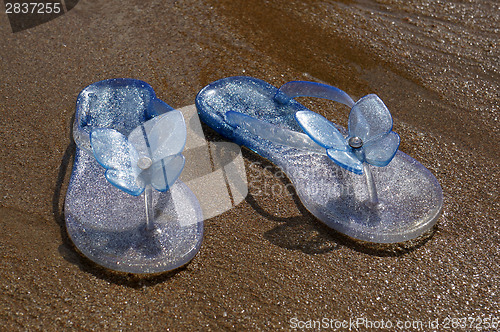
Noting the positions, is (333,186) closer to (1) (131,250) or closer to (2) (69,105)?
(1) (131,250)

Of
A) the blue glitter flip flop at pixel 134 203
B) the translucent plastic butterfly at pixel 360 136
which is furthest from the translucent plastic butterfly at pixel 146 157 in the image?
the translucent plastic butterfly at pixel 360 136

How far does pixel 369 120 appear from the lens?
4.39 ft

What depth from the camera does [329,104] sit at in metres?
1.58

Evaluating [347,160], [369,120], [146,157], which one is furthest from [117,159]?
[369,120]

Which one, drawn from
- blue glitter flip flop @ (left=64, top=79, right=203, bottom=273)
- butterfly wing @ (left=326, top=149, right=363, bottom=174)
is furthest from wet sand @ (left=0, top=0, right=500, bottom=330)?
butterfly wing @ (left=326, top=149, right=363, bottom=174)

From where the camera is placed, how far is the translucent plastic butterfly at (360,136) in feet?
4.05

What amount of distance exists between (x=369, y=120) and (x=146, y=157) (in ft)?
1.80

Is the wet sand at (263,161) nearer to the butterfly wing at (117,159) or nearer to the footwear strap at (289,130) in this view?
the footwear strap at (289,130)

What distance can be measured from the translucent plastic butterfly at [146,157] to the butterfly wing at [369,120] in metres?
0.43

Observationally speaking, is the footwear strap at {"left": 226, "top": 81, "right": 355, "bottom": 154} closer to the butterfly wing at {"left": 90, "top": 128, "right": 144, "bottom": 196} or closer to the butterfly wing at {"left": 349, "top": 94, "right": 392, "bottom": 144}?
the butterfly wing at {"left": 349, "top": 94, "right": 392, "bottom": 144}

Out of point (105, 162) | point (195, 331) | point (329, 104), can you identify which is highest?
point (105, 162)

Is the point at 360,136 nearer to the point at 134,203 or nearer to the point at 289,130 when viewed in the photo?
the point at 289,130

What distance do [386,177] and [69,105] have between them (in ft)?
2.96

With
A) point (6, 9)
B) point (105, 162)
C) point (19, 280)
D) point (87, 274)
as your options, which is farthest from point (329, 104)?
point (6, 9)
